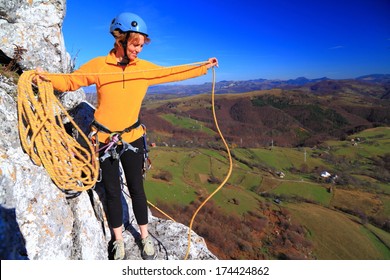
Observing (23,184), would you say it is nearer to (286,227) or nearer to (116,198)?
(116,198)

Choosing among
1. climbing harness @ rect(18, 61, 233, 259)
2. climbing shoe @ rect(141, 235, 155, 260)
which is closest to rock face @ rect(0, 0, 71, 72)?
climbing harness @ rect(18, 61, 233, 259)

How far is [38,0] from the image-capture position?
175 inches

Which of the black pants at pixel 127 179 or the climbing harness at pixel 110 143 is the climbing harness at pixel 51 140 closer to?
the climbing harness at pixel 110 143

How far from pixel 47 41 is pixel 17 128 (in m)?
2.04

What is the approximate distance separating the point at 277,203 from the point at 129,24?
63.0 meters

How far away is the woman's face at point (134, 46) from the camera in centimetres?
318

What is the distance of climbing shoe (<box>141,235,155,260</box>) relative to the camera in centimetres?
405

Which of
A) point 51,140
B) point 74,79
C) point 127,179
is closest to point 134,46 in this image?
point 74,79

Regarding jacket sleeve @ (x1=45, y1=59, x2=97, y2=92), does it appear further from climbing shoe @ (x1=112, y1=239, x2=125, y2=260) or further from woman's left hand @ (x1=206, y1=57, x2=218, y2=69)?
climbing shoe @ (x1=112, y1=239, x2=125, y2=260)

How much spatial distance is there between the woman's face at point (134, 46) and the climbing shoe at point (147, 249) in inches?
106

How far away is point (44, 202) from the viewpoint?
10.3 feet

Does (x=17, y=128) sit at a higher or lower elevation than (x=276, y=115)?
higher

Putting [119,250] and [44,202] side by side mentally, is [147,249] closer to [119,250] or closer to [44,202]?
[119,250]

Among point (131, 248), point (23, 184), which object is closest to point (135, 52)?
point (23, 184)
